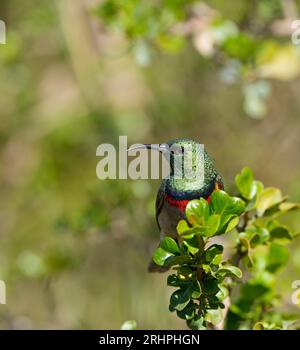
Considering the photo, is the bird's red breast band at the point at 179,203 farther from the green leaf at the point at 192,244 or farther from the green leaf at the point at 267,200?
the green leaf at the point at 192,244

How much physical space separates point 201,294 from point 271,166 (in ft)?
9.09

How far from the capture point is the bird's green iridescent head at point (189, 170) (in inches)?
73.1

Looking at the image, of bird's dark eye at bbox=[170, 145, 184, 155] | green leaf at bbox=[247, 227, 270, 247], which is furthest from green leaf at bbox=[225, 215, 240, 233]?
bird's dark eye at bbox=[170, 145, 184, 155]

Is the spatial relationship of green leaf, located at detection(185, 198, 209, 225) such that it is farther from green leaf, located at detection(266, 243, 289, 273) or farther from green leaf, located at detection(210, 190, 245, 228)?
green leaf, located at detection(266, 243, 289, 273)

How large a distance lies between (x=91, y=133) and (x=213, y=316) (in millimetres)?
2886

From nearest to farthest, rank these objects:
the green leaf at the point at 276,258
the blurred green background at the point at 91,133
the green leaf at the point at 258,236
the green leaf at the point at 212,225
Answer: the green leaf at the point at 212,225
the green leaf at the point at 258,236
the green leaf at the point at 276,258
the blurred green background at the point at 91,133

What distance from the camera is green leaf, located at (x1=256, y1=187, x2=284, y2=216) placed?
183 cm

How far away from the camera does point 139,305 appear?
3143 millimetres

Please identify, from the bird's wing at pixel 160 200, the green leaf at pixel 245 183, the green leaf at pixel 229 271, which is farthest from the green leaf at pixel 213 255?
the bird's wing at pixel 160 200

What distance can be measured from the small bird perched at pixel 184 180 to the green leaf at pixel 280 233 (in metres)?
0.16

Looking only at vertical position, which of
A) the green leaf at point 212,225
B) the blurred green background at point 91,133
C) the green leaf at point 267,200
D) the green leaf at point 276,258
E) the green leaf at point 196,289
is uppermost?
the blurred green background at point 91,133

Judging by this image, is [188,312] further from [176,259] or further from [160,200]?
[160,200]

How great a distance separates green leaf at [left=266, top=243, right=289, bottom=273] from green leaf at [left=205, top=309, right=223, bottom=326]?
372 millimetres
